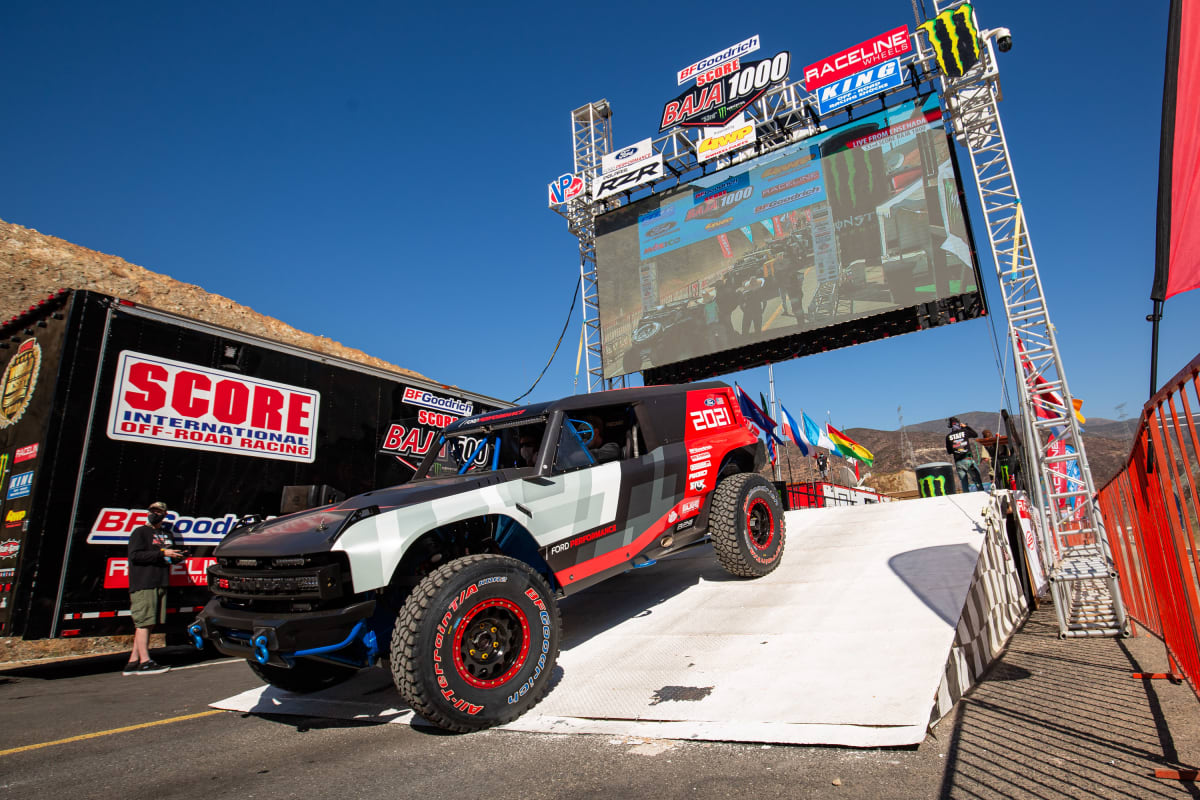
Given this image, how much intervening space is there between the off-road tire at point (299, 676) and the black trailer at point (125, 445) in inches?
43.4

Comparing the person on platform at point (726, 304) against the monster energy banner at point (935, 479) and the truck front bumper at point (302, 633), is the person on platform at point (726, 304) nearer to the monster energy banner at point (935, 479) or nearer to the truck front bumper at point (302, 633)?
the monster energy banner at point (935, 479)

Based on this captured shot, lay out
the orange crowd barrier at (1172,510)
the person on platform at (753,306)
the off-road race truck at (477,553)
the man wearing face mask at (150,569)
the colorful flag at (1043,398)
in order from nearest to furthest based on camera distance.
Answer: the orange crowd barrier at (1172,510)
the off-road race truck at (477,553)
the man wearing face mask at (150,569)
the colorful flag at (1043,398)
the person on platform at (753,306)

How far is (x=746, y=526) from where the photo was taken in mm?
5621

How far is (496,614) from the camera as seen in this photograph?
3547mm

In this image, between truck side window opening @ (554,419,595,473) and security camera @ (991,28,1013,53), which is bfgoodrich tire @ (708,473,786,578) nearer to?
truck side window opening @ (554,419,595,473)

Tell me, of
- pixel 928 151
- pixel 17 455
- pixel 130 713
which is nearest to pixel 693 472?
pixel 130 713

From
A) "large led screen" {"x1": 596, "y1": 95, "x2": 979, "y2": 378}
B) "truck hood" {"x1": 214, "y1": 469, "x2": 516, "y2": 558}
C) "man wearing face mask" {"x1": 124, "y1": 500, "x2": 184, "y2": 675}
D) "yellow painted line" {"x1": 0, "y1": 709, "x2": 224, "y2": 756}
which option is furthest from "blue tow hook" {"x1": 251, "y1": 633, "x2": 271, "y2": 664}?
"large led screen" {"x1": 596, "y1": 95, "x2": 979, "y2": 378}

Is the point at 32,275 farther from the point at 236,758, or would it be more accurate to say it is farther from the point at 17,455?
the point at 236,758

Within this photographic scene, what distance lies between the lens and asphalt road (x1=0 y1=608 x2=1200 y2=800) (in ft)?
8.16

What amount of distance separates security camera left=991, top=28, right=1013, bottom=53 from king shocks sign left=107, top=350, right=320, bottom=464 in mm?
15893

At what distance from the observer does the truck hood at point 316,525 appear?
3.27 m

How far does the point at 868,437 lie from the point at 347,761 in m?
72.5

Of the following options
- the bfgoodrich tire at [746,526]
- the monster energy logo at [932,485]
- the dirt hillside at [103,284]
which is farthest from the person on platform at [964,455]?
the dirt hillside at [103,284]

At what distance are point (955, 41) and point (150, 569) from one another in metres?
17.3
